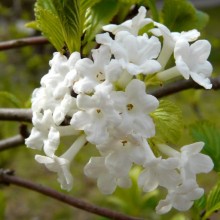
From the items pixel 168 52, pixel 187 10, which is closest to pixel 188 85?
pixel 187 10

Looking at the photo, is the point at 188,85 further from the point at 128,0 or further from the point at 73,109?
the point at 73,109

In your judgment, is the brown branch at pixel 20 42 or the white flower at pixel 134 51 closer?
the white flower at pixel 134 51

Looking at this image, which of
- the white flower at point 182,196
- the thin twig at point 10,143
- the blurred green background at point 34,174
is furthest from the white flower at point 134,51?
the blurred green background at point 34,174

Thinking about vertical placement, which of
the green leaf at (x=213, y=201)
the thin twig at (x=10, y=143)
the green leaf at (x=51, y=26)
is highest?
the green leaf at (x=51, y=26)

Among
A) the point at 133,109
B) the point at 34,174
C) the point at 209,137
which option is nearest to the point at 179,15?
the point at 209,137

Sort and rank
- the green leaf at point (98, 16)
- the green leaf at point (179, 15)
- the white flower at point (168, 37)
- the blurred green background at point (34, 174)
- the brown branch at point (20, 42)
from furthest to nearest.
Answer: the blurred green background at point (34, 174)
the brown branch at point (20, 42)
the green leaf at point (179, 15)
the green leaf at point (98, 16)
the white flower at point (168, 37)

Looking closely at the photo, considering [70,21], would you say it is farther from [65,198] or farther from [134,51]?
[65,198]

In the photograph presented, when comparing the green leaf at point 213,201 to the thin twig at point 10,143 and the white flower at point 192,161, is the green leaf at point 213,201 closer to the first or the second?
the white flower at point 192,161
